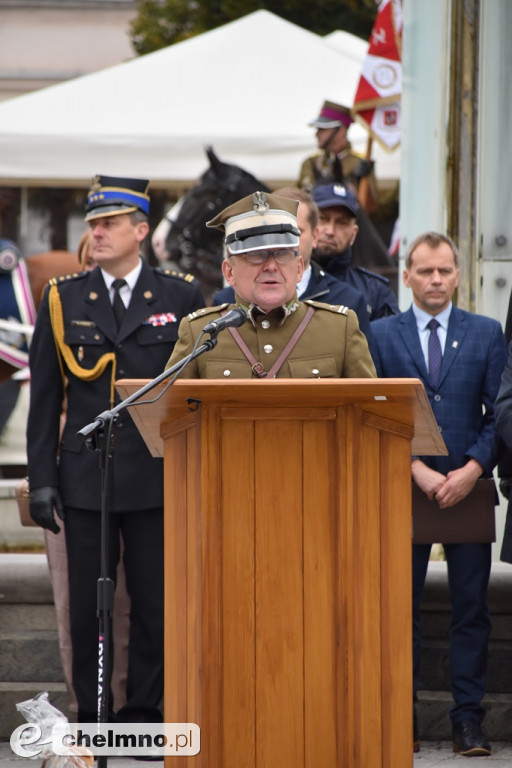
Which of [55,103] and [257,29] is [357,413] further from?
[257,29]

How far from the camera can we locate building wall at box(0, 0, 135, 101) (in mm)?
26703

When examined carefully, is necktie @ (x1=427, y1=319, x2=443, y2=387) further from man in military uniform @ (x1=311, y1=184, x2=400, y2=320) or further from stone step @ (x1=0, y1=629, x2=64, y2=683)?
stone step @ (x1=0, y1=629, x2=64, y2=683)

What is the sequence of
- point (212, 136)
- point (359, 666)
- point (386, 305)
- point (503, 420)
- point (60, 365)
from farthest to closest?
point (212, 136) < point (386, 305) < point (60, 365) < point (503, 420) < point (359, 666)

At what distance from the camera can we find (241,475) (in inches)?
150

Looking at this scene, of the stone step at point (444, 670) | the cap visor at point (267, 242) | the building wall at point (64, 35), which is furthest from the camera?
the building wall at point (64, 35)

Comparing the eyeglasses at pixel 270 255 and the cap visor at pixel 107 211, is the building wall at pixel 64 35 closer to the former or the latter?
the cap visor at pixel 107 211

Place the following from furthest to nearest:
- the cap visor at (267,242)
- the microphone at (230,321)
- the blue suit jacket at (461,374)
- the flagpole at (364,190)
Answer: the flagpole at (364,190), the blue suit jacket at (461,374), the cap visor at (267,242), the microphone at (230,321)

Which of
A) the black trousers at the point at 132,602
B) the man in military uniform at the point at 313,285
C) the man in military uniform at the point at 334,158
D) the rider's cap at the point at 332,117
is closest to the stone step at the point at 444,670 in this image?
the black trousers at the point at 132,602

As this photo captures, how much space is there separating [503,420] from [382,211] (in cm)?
836

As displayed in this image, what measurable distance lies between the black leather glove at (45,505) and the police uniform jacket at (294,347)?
3.89 ft

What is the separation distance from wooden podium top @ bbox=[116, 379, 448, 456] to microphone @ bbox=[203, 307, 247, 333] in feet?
0.74

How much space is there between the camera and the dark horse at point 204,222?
10.7m

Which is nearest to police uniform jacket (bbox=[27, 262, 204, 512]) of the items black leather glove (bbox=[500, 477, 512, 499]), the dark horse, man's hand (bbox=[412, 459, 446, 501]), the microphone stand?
man's hand (bbox=[412, 459, 446, 501])

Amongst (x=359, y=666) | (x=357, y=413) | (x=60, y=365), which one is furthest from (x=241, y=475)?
(x=60, y=365)
